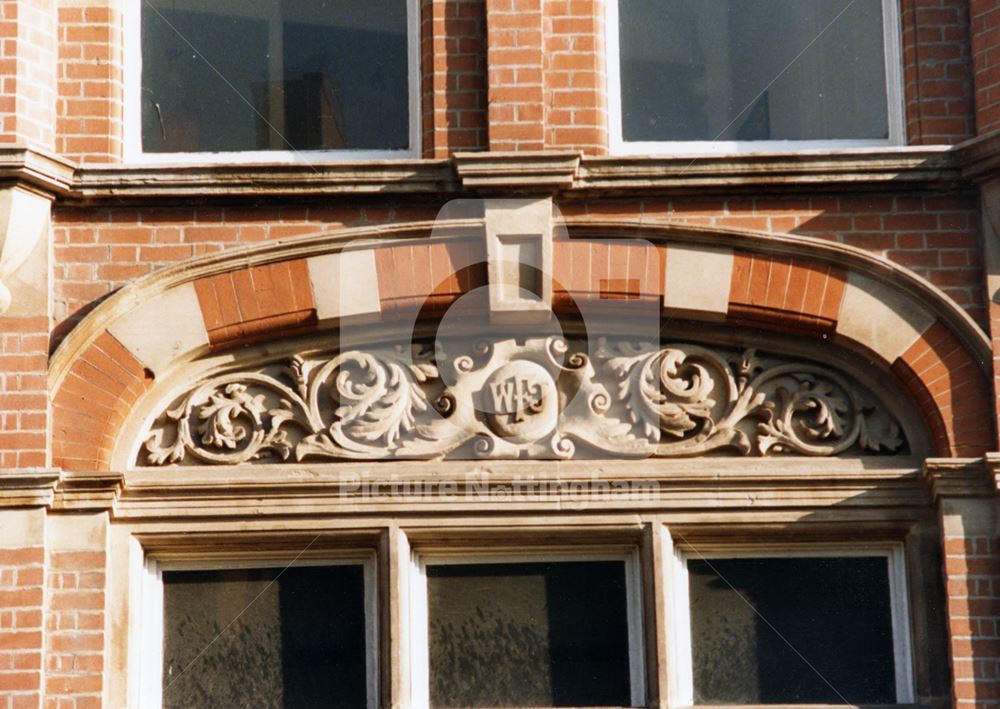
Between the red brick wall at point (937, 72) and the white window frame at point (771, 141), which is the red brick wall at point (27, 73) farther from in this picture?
the red brick wall at point (937, 72)

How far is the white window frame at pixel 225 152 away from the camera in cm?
905

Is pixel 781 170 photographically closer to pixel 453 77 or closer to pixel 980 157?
pixel 980 157

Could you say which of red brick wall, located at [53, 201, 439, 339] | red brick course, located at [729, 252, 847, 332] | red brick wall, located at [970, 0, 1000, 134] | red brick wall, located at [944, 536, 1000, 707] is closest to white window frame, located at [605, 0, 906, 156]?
red brick wall, located at [970, 0, 1000, 134]

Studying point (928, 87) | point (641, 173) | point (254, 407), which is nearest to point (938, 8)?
point (928, 87)

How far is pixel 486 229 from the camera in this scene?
8734 mm

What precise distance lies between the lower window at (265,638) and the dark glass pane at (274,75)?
75.8 inches

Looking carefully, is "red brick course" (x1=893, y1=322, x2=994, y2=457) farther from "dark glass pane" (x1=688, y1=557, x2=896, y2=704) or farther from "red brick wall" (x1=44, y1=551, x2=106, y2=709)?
"red brick wall" (x1=44, y1=551, x2=106, y2=709)

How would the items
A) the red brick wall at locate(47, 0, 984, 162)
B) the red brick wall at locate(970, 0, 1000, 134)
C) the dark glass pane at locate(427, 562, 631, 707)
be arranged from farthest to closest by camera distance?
the red brick wall at locate(47, 0, 984, 162) → the red brick wall at locate(970, 0, 1000, 134) → the dark glass pane at locate(427, 562, 631, 707)

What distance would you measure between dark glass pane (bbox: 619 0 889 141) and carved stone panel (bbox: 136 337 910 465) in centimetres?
110

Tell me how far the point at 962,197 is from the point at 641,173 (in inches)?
53.9

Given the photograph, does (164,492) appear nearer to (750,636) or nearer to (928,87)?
(750,636)

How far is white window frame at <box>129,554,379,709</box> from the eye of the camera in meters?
8.42

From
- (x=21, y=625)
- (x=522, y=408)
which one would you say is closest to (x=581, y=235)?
(x=522, y=408)

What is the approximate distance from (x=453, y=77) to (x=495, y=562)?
2.12m
